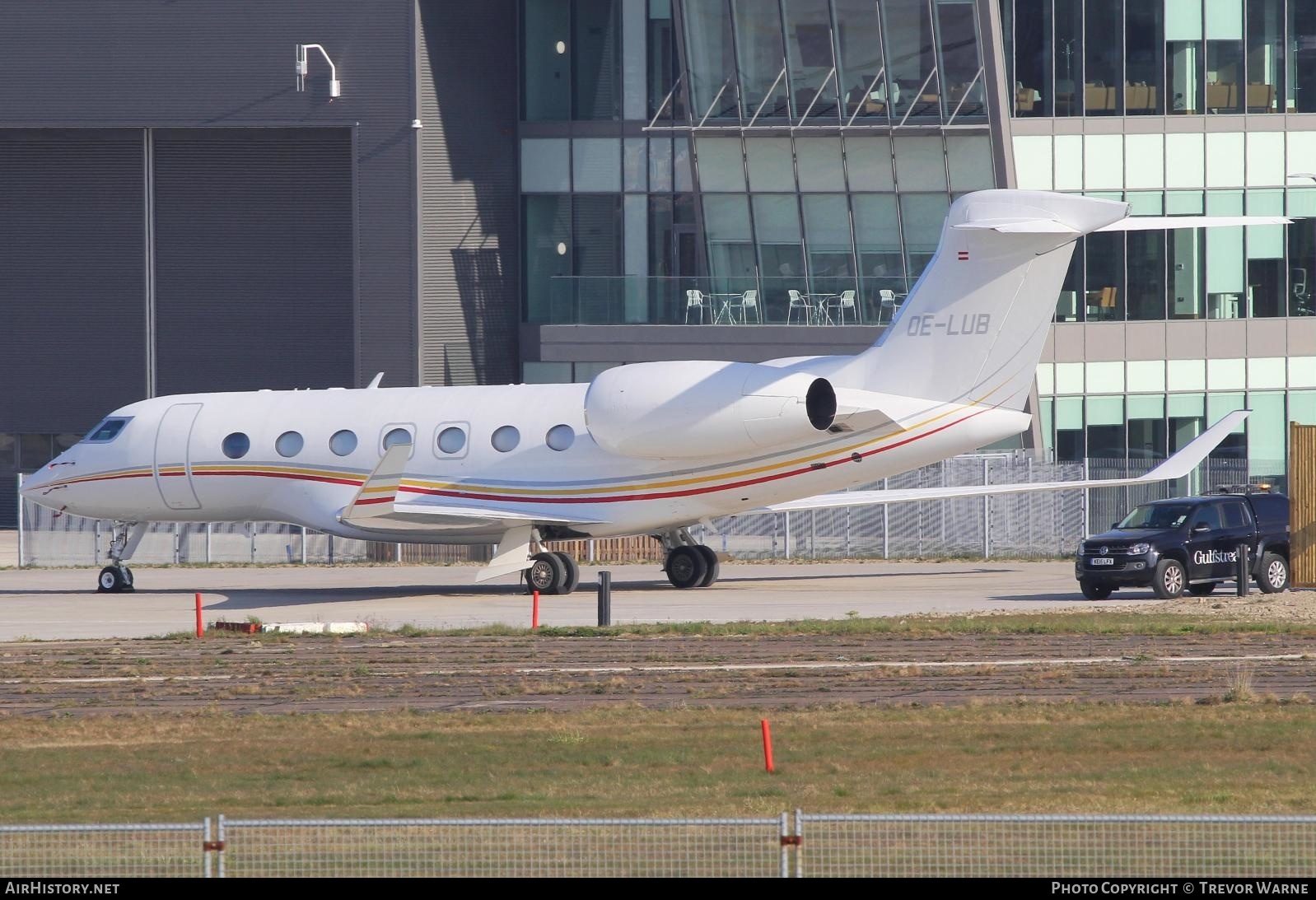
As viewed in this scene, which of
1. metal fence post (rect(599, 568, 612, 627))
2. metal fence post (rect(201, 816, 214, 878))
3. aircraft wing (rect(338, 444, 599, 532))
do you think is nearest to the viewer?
metal fence post (rect(201, 816, 214, 878))

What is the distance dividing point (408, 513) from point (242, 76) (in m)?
26.2

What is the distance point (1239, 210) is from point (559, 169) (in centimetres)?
2016

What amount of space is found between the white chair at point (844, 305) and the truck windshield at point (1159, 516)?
18240 millimetres

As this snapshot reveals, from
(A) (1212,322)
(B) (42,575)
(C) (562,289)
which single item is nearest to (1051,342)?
(A) (1212,322)

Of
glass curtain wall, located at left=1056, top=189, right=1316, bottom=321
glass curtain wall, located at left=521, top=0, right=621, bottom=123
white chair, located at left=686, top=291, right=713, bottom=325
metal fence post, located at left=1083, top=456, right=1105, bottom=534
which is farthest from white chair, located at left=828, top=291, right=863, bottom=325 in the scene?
glass curtain wall, located at left=521, top=0, right=621, bottom=123

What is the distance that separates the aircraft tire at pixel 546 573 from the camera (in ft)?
94.9

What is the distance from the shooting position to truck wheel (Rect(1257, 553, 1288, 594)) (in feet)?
92.2

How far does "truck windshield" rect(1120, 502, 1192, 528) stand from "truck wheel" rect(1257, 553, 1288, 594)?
144 cm

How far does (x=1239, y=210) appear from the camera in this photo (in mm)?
48469

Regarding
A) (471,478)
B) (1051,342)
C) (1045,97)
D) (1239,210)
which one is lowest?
(471,478)

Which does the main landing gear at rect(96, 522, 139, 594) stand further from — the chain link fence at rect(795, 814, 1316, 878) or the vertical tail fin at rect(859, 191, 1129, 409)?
the chain link fence at rect(795, 814, 1316, 878)

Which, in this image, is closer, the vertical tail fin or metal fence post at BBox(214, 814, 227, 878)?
metal fence post at BBox(214, 814, 227, 878)

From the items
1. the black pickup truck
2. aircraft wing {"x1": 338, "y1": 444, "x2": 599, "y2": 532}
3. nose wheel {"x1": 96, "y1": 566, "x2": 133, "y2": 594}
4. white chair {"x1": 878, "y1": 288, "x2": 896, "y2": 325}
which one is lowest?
nose wheel {"x1": 96, "y1": 566, "x2": 133, "y2": 594}

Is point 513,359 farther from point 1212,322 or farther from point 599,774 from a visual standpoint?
point 599,774
